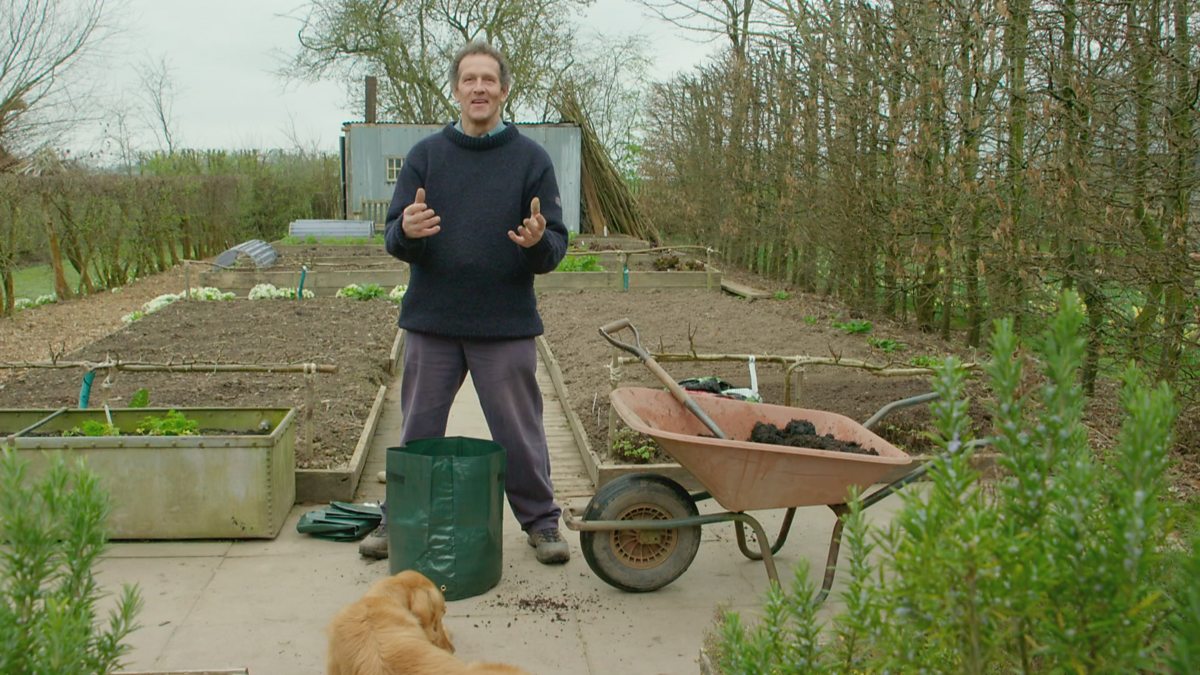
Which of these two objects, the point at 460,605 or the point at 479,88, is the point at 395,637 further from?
the point at 479,88

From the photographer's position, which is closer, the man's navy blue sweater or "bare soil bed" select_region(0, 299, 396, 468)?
the man's navy blue sweater

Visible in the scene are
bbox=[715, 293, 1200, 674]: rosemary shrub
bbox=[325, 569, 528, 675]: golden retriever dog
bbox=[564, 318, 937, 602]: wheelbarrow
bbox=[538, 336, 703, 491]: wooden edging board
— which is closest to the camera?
bbox=[715, 293, 1200, 674]: rosemary shrub

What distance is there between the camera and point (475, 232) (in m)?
4.03

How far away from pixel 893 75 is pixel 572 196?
1649 centimetres

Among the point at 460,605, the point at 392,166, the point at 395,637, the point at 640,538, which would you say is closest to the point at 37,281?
the point at 392,166

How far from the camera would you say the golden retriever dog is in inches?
101

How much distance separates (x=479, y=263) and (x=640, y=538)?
1234 mm

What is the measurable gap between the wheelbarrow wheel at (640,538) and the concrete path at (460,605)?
0.09 m

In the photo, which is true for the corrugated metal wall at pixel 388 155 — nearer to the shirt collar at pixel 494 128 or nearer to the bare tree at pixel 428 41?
the bare tree at pixel 428 41

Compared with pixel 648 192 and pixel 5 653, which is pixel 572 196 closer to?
pixel 648 192

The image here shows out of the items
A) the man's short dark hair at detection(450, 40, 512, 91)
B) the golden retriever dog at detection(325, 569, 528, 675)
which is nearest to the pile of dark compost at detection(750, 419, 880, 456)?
the golden retriever dog at detection(325, 569, 528, 675)

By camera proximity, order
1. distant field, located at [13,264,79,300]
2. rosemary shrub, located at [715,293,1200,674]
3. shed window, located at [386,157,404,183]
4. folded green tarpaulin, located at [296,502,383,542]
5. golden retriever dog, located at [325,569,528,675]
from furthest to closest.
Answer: shed window, located at [386,157,404,183] < distant field, located at [13,264,79,300] < folded green tarpaulin, located at [296,502,383,542] < golden retriever dog, located at [325,569,528,675] < rosemary shrub, located at [715,293,1200,674]

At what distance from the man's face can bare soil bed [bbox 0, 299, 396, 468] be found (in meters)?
2.22

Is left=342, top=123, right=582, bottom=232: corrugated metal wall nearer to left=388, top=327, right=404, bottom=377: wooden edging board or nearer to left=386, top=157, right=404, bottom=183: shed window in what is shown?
left=386, top=157, right=404, bottom=183: shed window
